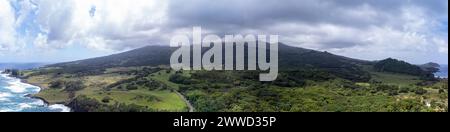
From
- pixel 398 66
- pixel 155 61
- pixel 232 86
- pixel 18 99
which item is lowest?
pixel 232 86

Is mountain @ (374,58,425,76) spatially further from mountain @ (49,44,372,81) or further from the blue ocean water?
the blue ocean water

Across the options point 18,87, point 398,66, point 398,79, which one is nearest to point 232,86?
point 398,66

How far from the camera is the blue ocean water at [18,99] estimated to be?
5469mm

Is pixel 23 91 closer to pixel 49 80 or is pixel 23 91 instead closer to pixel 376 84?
pixel 49 80

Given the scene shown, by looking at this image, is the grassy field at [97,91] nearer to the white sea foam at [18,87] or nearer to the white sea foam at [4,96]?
the white sea foam at [18,87]

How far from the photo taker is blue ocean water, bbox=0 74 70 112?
5469 millimetres

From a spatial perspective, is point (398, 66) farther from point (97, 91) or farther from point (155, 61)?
point (97, 91)

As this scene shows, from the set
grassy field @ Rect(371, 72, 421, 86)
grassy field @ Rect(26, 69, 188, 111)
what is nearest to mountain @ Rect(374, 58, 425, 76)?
grassy field @ Rect(371, 72, 421, 86)

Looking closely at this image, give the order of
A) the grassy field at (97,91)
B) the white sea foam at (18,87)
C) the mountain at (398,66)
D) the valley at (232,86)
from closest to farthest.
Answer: the white sea foam at (18,87)
the valley at (232,86)
the grassy field at (97,91)
the mountain at (398,66)

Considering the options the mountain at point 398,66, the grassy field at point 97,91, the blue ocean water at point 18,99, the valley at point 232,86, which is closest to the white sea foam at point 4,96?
the blue ocean water at point 18,99

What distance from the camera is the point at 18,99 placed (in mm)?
6223

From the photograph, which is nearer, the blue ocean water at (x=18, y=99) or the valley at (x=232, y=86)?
the blue ocean water at (x=18, y=99)
